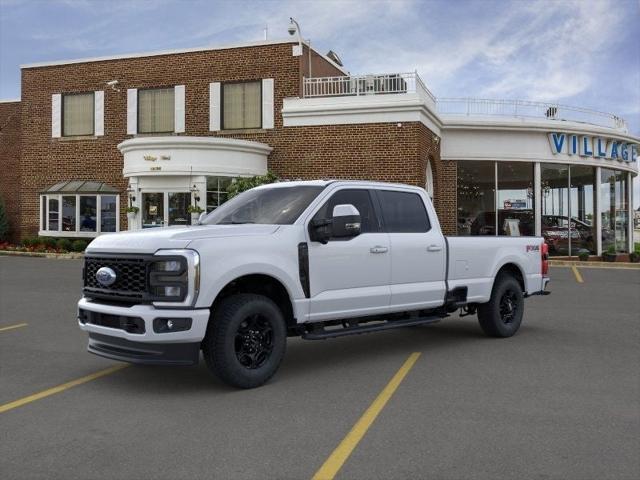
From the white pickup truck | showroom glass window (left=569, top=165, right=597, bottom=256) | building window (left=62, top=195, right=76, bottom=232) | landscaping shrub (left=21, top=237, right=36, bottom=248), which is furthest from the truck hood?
showroom glass window (left=569, top=165, right=597, bottom=256)

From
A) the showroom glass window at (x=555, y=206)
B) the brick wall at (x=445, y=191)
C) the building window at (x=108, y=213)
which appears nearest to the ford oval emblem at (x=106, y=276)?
the brick wall at (x=445, y=191)

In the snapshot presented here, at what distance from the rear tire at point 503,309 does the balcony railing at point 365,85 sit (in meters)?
13.8

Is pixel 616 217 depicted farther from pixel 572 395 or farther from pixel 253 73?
pixel 572 395

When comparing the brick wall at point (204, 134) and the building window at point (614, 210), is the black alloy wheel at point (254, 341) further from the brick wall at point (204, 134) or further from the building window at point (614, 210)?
the building window at point (614, 210)

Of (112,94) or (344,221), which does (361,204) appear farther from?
(112,94)

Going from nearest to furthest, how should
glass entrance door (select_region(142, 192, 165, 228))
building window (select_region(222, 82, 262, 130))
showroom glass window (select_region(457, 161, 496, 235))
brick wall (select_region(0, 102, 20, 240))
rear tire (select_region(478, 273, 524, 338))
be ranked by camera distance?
rear tire (select_region(478, 273, 524, 338)), glass entrance door (select_region(142, 192, 165, 228)), building window (select_region(222, 82, 262, 130)), showroom glass window (select_region(457, 161, 496, 235)), brick wall (select_region(0, 102, 20, 240))

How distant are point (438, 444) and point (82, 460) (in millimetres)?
2395

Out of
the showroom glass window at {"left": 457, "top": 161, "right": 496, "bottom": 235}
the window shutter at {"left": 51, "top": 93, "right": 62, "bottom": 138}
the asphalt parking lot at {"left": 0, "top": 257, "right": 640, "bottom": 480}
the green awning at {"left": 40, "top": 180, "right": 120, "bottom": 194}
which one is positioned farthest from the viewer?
the window shutter at {"left": 51, "top": 93, "right": 62, "bottom": 138}

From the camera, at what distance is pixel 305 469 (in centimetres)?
406

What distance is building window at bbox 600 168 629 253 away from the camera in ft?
90.7

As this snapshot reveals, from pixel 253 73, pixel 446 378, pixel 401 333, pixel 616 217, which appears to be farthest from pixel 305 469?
pixel 616 217

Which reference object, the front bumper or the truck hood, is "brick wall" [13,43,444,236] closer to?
the truck hood

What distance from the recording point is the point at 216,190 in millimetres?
22703

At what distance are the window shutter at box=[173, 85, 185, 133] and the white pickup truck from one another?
1865 centimetres
